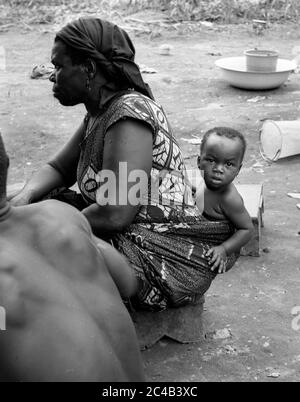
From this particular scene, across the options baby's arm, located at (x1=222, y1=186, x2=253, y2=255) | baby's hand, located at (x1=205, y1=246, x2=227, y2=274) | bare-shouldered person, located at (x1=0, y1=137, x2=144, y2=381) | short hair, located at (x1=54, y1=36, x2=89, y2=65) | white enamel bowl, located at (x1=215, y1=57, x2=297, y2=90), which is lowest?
white enamel bowl, located at (x1=215, y1=57, x2=297, y2=90)

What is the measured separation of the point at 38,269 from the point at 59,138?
4.87 m

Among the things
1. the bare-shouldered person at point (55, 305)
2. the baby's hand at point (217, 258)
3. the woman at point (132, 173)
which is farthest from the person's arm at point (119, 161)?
the bare-shouldered person at point (55, 305)

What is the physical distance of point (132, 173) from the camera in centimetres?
286

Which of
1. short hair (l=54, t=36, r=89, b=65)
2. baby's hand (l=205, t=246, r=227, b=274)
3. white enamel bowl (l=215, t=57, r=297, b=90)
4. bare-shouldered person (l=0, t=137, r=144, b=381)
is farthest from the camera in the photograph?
white enamel bowl (l=215, t=57, r=297, b=90)

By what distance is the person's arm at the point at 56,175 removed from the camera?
3.42 metres

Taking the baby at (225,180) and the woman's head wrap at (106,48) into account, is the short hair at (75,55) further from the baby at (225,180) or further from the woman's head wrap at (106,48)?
the baby at (225,180)

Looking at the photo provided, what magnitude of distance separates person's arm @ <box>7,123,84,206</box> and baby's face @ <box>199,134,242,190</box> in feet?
2.03

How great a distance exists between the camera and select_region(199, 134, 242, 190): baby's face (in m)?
3.23

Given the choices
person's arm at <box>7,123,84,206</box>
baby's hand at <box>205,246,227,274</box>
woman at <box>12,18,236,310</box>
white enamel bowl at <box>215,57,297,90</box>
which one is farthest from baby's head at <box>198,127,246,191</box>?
white enamel bowl at <box>215,57,297,90</box>

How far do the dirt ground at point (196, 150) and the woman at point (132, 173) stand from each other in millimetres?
326

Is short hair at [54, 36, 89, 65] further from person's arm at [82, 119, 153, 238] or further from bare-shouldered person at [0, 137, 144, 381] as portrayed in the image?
bare-shouldered person at [0, 137, 144, 381]

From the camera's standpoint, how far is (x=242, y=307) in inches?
141
